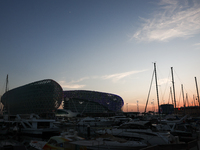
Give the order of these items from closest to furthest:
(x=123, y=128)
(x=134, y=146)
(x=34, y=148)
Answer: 1. (x=134, y=146)
2. (x=34, y=148)
3. (x=123, y=128)

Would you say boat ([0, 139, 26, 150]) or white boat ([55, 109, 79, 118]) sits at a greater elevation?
boat ([0, 139, 26, 150])

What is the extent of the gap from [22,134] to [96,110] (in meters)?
115

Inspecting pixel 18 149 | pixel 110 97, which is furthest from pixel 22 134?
pixel 110 97

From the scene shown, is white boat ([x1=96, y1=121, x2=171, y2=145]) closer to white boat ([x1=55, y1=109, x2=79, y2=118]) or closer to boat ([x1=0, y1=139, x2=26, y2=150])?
boat ([x1=0, y1=139, x2=26, y2=150])

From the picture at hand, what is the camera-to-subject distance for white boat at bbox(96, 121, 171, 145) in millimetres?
18750

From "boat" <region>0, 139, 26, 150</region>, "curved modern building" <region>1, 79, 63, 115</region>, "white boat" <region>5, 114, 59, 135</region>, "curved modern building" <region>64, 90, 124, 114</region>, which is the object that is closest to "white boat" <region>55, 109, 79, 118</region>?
"curved modern building" <region>1, 79, 63, 115</region>

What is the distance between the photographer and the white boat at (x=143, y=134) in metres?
18.8

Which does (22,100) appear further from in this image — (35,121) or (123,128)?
(123,128)

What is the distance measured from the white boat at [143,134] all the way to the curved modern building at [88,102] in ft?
410

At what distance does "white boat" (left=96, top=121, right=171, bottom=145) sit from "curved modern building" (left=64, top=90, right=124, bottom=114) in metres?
125

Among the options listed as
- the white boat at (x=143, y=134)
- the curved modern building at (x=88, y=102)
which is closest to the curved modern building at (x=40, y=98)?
the curved modern building at (x=88, y=102)

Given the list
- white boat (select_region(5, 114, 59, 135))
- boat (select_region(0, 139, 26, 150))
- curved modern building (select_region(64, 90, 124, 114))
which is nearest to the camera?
boat (select_region(0, 139, 26, 150))

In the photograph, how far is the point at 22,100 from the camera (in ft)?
425

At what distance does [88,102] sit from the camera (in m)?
153
